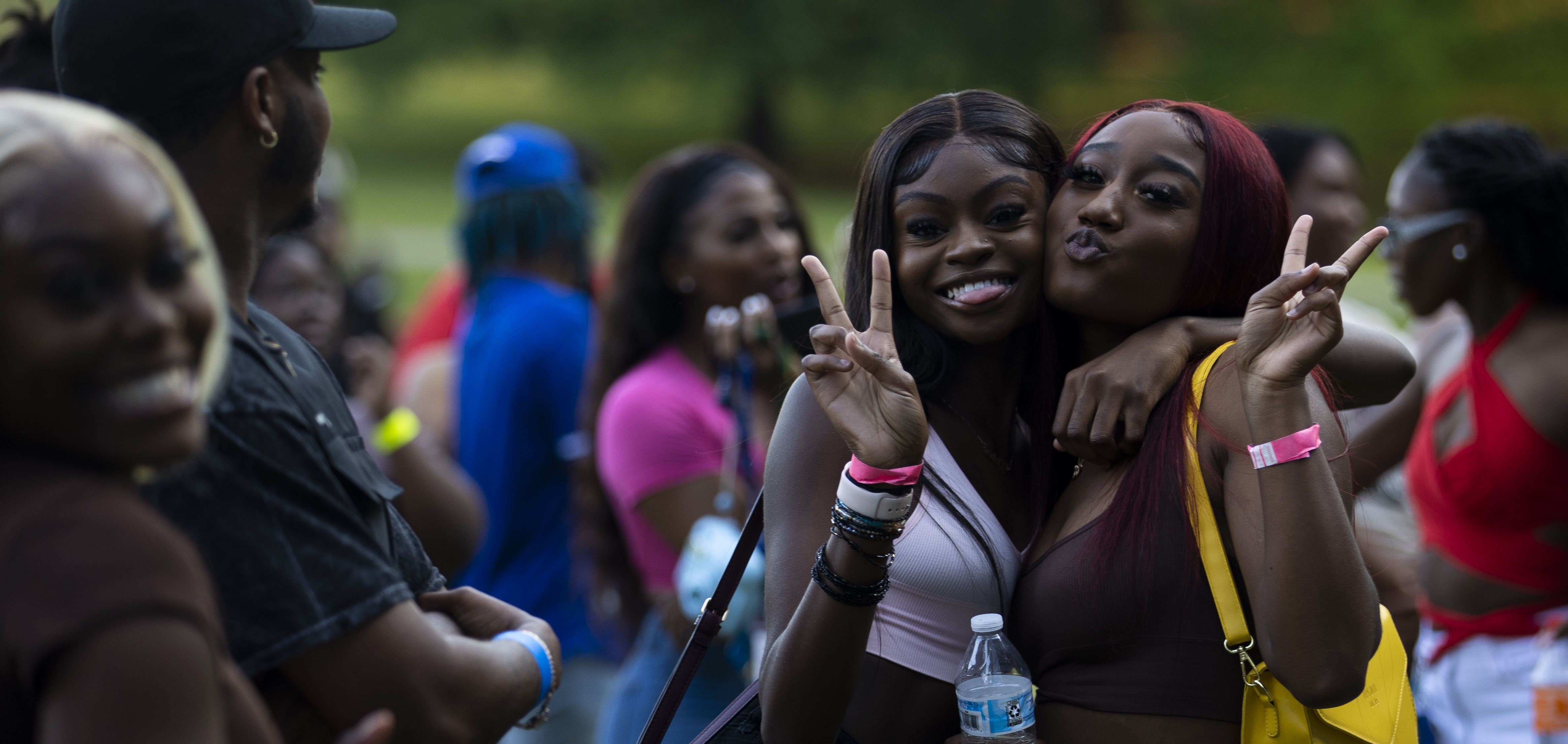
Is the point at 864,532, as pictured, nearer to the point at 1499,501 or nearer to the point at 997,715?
the point at 997,715

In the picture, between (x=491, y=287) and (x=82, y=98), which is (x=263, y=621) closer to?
(x=82, y=98)

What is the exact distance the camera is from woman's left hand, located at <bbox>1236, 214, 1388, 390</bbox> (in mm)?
1970

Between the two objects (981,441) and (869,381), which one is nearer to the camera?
(869,381)

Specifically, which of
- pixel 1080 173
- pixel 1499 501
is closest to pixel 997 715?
pixel 1080 173

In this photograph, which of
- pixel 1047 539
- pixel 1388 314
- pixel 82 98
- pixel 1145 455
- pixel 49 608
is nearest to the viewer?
pixel 49 608

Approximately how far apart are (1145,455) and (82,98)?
6.13ft

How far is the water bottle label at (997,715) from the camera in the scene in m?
2.06

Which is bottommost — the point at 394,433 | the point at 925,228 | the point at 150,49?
the point at 394,433

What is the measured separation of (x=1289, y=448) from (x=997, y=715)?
655 mm

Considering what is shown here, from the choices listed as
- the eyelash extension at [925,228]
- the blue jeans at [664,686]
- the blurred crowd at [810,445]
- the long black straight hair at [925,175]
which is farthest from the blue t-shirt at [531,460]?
the eyelash extension at [925,228]

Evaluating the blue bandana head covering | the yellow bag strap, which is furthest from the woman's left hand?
the blue bandana head covering

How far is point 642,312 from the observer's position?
432 cm

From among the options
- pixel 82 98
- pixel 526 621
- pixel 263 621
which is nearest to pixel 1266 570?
pixel 526 621

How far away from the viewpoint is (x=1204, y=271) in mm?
2338
